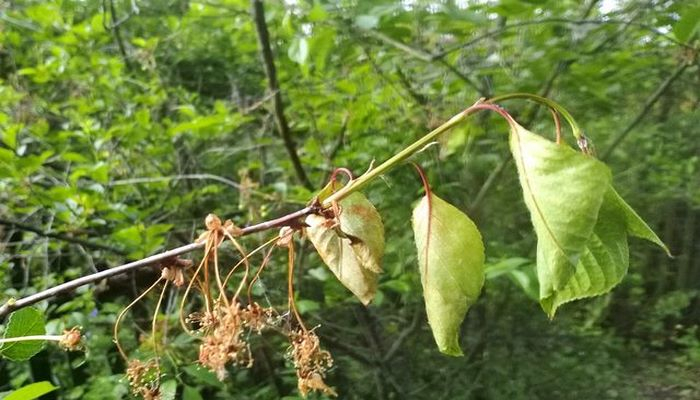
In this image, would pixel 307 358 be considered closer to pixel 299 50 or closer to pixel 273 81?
pixel 299 50

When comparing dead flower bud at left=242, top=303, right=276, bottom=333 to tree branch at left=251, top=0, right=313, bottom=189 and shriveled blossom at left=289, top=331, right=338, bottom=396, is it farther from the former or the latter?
tree branch at left=251, top=0, right=313, bottom=189

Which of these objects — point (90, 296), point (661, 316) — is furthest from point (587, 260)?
point (661, 316)

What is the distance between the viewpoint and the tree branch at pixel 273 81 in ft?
4.89

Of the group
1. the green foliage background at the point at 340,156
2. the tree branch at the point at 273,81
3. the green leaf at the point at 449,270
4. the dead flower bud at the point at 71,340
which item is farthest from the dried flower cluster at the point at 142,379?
the tree branch at the point at 273,81

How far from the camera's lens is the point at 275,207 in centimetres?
165

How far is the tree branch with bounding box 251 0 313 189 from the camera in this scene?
149cm

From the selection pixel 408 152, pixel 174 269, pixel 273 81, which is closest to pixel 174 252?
pixel 174 269

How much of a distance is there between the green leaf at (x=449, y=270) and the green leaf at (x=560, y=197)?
0.04 m

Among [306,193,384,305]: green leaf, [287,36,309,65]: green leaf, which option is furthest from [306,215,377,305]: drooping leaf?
[287,36,309,65]: green leaf

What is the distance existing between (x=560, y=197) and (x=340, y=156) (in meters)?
1.45

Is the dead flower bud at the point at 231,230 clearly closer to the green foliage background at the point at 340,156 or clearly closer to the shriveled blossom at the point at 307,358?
the shriveled blossom at the point at 307,358

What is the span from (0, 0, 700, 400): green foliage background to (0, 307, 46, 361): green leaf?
77cm

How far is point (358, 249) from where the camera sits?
1.18ft

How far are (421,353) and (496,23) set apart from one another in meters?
0.91
